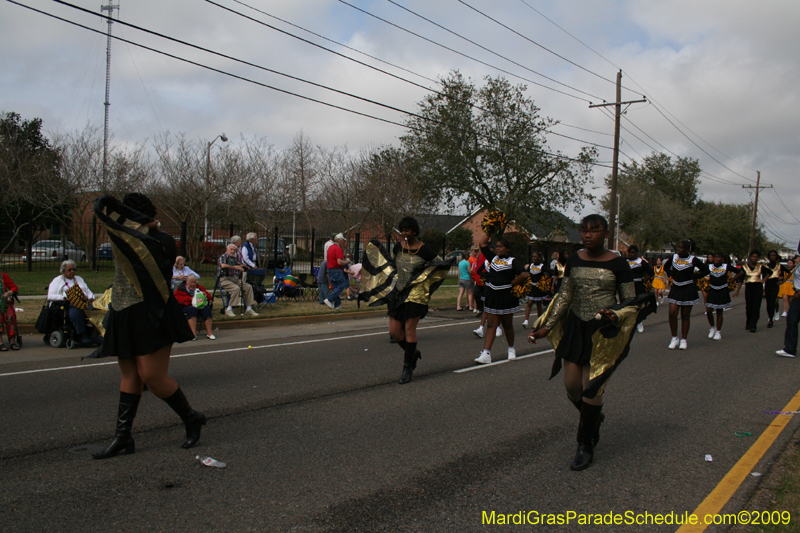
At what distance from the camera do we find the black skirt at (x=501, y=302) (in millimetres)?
8039

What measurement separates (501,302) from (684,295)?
372cm

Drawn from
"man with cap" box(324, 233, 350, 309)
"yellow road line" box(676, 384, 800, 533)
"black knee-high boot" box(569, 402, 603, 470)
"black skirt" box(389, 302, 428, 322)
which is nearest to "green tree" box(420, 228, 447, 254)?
"man with cap" box(324, 233, 350, 309)

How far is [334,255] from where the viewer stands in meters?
14.3

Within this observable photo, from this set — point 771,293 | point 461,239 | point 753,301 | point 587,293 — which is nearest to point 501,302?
point 587,293

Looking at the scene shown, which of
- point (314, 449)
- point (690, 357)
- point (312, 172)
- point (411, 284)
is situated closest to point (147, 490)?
point (314, 449)

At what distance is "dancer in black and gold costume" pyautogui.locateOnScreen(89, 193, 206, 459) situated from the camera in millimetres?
4094

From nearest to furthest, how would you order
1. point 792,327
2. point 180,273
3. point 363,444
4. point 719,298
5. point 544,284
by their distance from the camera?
point 363,444
point 792,327
point 180,273
point 544,284
point 719,298

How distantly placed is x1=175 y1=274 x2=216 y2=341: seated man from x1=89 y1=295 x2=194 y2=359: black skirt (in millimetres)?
5246

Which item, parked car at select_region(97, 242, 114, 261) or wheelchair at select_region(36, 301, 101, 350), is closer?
wheelchair at select_region(36, 301, 101, 350)

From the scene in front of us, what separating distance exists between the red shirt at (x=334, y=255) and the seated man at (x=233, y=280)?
2298mm

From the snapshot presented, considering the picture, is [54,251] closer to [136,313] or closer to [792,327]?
[136,313]

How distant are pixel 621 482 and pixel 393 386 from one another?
124 inches

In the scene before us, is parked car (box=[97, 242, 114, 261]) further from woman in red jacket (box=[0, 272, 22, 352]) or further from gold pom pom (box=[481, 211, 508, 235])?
gold pom pom (box=[481, 211, 508, 235])

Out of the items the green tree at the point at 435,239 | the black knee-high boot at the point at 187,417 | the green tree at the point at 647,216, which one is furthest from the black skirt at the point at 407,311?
the green tree at the point at 647,216
